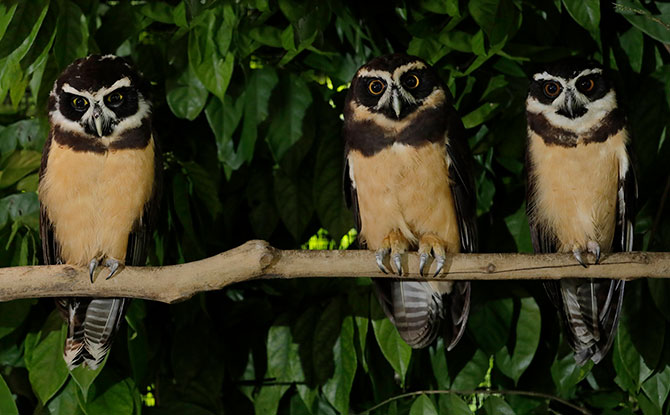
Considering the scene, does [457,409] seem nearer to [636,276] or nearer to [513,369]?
[513,369]

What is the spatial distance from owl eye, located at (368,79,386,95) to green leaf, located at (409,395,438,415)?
0.88 meters

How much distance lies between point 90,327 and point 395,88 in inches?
39.7

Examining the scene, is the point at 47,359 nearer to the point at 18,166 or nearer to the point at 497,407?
the point at 18,166

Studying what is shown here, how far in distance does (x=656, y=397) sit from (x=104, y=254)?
1636 millimetres

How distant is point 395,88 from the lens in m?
2.00

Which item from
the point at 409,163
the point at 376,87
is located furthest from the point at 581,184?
the point at 376,87

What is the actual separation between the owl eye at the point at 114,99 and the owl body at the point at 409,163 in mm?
583

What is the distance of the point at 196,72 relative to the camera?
2.24 m

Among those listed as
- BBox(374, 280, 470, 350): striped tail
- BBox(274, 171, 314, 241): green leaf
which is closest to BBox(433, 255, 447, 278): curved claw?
BBox(374, 280, 470, 350): striped tail

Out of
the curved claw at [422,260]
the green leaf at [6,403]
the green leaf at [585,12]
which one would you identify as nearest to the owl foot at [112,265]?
the green leaf at [6,403]

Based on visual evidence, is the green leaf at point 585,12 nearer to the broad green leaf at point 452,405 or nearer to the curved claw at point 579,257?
the curved claw at point 579,257

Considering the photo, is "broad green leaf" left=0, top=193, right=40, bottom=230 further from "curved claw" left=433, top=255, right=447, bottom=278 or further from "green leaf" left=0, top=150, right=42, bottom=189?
"curved claw" left=433, top=255, right=447, bottom=278

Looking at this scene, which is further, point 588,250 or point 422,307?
point 422,307

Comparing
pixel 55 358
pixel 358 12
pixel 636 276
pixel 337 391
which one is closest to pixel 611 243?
pixel 636 276
